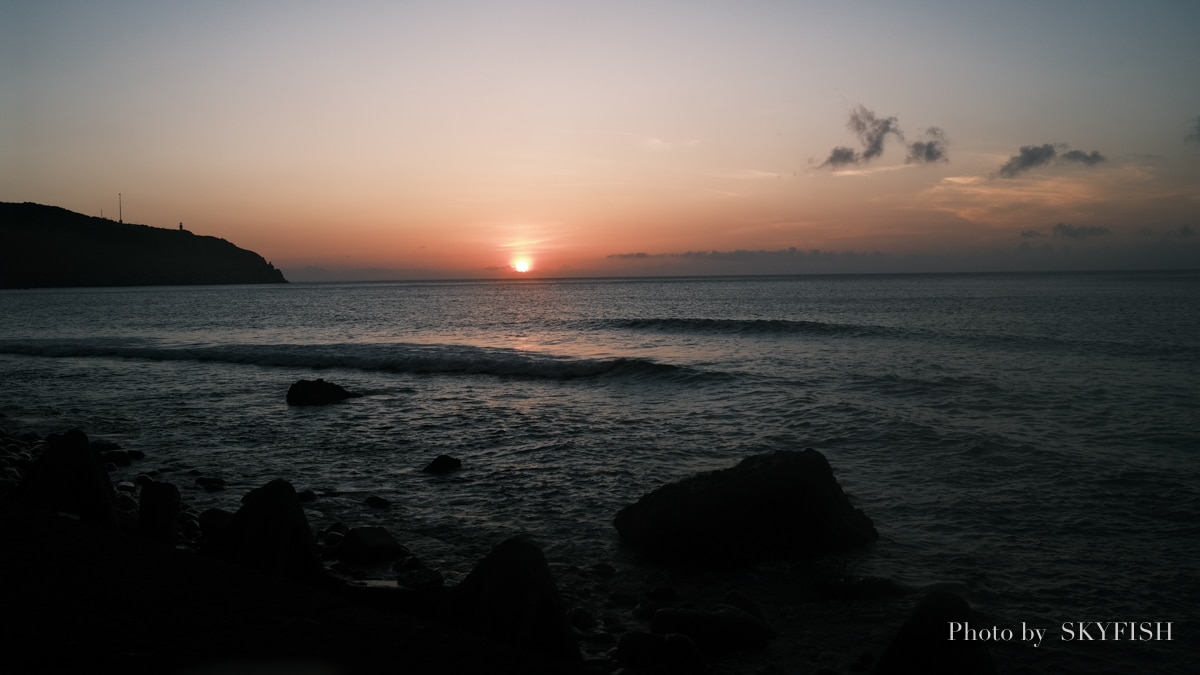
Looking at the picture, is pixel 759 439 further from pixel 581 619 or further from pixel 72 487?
pixel 72 487

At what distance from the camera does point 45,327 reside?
5725 centimetres

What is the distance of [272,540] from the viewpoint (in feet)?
24.9

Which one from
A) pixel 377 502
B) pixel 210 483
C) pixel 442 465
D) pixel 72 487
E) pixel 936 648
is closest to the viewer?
pixel 936 648

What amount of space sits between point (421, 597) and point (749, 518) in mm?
4541

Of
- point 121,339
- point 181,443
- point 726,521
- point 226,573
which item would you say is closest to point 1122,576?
point 726,521

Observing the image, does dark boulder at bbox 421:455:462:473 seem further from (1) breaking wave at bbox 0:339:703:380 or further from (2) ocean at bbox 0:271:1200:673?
(1) breaking wave at bbox 0:339:703:380

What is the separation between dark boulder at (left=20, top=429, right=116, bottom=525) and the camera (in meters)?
8.93

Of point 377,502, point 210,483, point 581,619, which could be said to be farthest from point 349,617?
point 210,483

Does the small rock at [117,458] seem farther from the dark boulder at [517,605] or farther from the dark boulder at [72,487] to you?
the dark boulder at [517,605]

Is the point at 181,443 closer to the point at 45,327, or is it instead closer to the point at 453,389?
the point at 453,389

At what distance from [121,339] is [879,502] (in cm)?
4982

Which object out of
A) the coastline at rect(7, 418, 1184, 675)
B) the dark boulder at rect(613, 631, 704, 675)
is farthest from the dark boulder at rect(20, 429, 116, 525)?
the dark boulder at rect(613, 631, 704, 675)

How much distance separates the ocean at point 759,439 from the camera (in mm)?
8883

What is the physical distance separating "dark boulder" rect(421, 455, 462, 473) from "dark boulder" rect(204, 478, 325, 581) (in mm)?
5621
